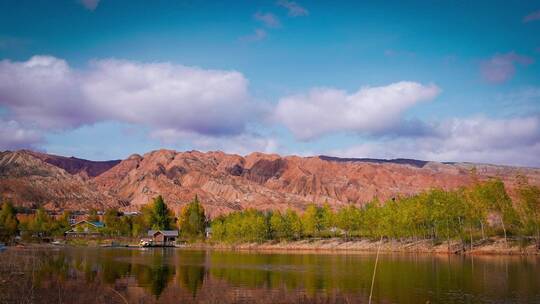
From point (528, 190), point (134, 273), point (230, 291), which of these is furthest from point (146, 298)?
point (528, 190)

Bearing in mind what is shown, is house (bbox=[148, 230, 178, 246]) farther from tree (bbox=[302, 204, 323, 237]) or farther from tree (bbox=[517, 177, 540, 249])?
tree (bbox=[517, 177, 540, 249])

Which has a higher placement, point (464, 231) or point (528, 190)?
point (528, 190)

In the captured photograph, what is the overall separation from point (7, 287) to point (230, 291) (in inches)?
598

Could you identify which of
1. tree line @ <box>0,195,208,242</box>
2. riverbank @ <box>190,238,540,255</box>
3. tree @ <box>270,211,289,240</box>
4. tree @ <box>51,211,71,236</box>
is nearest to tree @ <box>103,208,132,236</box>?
tree line @ <box>0,195,208,242</box>

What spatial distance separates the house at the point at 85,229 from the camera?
176375 millimetres

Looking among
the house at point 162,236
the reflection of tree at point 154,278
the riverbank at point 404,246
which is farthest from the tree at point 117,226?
the reflection of tree at point 154,278

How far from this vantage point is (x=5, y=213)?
147 m

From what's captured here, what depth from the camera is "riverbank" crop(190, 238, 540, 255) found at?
81.5 metres

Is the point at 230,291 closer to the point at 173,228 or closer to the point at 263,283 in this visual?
the point at 263,283

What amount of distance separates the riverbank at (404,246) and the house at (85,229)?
187ft

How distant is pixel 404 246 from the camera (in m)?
101

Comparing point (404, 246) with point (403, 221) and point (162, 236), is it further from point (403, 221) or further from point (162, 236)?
point (162, 236)

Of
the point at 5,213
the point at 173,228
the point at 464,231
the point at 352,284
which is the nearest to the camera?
the point at 352,284

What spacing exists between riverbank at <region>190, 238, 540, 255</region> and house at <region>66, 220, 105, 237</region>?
187 feet
